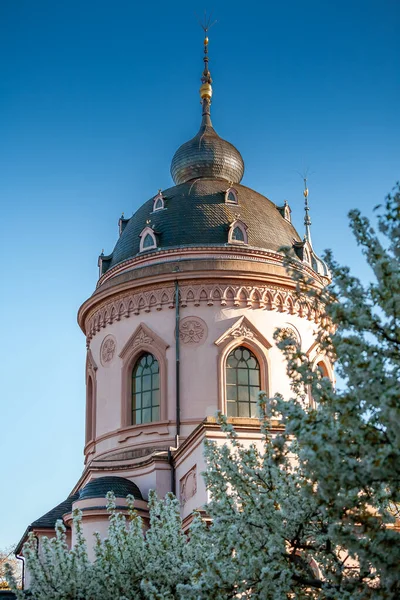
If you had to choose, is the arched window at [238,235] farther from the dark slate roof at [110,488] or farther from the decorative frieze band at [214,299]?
the dark slate roof at [110,488]

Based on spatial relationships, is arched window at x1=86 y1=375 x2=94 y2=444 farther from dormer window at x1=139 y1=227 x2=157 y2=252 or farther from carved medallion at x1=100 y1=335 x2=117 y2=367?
dormer window at x1=139 y1=227 x2=157 y2=252

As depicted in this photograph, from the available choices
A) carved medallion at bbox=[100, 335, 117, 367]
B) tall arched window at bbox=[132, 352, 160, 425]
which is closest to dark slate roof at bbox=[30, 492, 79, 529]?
tall arched window at bbox=[132, 352, 160, 425]

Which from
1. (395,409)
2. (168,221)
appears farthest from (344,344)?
(168,221)

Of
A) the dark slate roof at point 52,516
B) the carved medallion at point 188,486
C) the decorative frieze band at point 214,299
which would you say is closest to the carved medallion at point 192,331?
the decorative frieze band at point 214,299

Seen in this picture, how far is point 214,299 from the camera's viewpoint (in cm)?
→ 2662

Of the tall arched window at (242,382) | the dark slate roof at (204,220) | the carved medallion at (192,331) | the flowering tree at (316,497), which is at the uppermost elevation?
the dark slate roof at (204,220)

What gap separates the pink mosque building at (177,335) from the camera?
2548 cm

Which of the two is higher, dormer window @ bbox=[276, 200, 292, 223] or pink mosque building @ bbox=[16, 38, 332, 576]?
dormer window @ bbox=[276, 200, 292, 223]

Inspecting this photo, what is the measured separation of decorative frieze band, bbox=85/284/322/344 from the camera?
26.7 metres

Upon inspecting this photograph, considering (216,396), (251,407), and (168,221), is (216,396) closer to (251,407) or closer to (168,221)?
(251,407)

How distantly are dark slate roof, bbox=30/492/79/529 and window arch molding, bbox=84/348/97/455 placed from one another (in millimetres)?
1685

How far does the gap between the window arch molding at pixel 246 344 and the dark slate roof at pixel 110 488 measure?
3.86m

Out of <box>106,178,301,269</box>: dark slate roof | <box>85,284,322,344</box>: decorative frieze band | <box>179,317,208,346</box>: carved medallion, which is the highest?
<box>106,178,301,269</box>: dark slate roof

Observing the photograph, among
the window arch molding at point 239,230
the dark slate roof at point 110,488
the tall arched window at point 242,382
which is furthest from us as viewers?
the window arch molding at point 239,230
